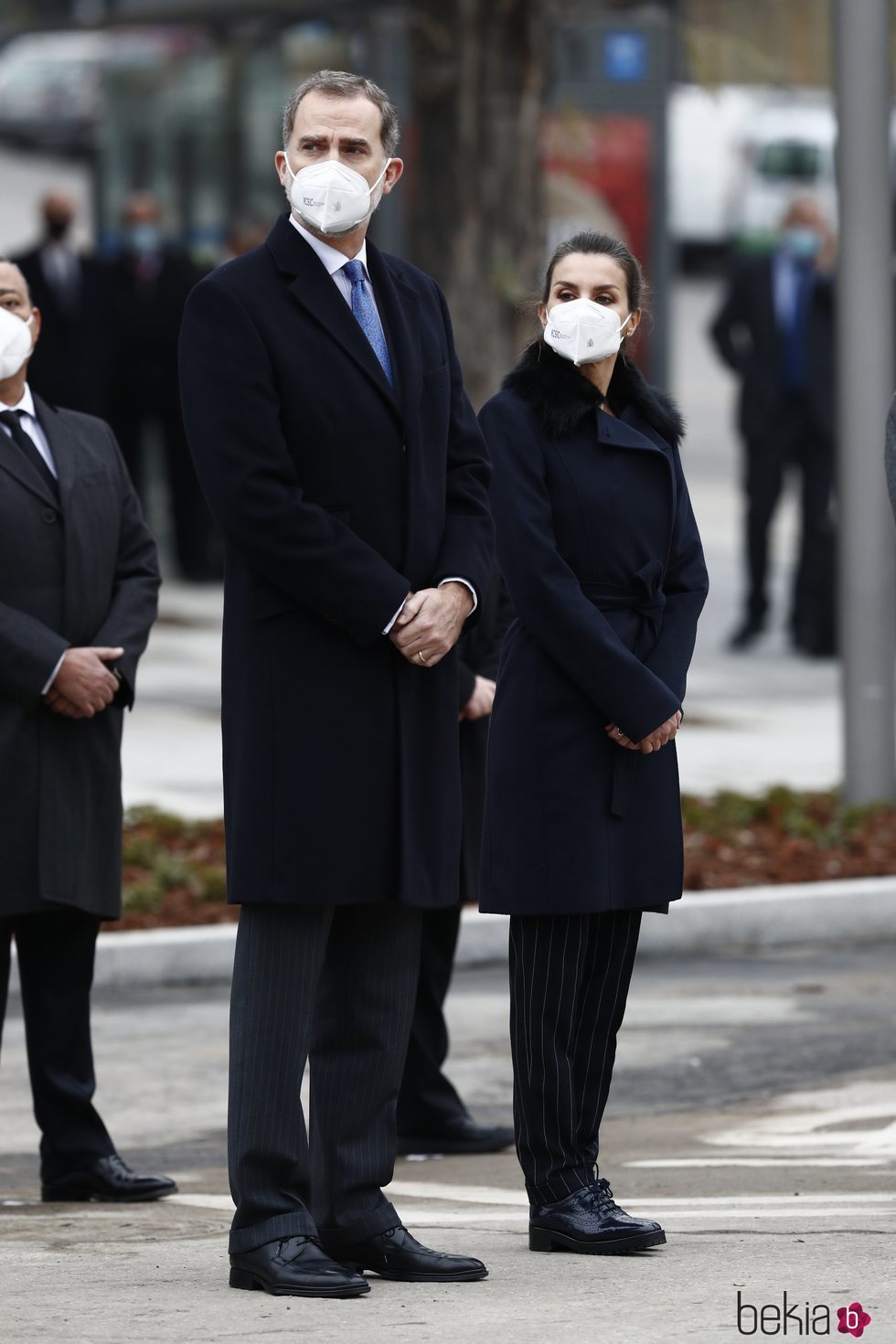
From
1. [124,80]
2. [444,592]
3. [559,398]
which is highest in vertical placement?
[124,80]

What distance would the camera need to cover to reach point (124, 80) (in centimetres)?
1819

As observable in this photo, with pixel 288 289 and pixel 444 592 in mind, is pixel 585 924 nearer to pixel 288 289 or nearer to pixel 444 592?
pixel 444 592

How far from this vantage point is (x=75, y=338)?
16047mm

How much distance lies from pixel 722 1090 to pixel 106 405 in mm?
10074

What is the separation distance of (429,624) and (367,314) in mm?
578

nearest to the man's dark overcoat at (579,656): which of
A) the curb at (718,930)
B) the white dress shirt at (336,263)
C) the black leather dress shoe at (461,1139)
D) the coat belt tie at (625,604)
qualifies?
the coat belt tie at (625,604)

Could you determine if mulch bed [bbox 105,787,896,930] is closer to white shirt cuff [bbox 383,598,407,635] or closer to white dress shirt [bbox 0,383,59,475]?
white dress shirt [bbox 0,383,59,475]

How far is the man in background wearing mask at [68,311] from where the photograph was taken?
52.4ft

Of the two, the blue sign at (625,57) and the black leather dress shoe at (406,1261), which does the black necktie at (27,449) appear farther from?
the blue sign at (625,57)

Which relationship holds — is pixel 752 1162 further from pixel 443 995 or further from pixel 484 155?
pixel 484 155

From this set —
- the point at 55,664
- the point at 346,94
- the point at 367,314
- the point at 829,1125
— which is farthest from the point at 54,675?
the point at 829,1125

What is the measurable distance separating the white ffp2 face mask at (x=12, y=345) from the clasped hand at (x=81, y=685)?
64 centimetres

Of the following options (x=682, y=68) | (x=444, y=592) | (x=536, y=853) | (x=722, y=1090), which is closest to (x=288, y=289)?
(x=444, y=592)

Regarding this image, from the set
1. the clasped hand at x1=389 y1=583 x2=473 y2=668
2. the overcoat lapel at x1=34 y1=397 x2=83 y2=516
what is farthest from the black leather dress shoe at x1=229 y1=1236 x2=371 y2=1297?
the overcoat lapel at x1=34 y1=397 x2=83 y2=516
